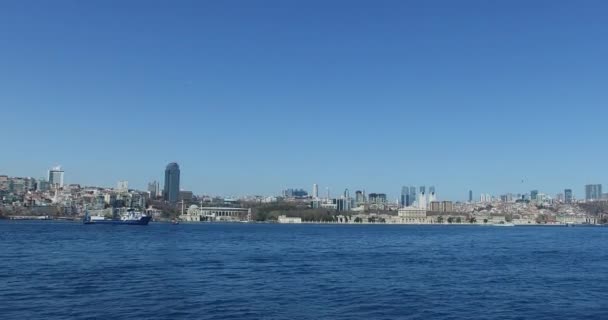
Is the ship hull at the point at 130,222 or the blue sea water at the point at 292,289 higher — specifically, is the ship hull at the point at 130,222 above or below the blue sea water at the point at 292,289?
below

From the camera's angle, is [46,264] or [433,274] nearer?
[433,274]

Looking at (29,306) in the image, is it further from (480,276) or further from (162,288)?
(480,276)

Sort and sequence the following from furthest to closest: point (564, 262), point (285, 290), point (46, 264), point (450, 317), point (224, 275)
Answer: point (564, 262)
point (46, 264)
point (224, 275)
point (285, 290)
point (450, 317)

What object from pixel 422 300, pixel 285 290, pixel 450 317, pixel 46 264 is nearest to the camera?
pixel 450 317

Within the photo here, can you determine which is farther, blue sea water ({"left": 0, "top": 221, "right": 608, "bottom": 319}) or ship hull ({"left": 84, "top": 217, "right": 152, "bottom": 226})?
ship hull ({"left": 84, "top": 217, "right": 152, "bottom": 226})

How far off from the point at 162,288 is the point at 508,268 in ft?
66.2

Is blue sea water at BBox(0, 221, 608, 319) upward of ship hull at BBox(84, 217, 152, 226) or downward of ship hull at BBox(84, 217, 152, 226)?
upward

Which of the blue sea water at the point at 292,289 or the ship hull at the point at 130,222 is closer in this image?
the blue sea water at the point at 292,289

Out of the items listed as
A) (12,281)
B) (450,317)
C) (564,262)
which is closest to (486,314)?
(450,317)

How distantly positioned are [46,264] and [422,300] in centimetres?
2110

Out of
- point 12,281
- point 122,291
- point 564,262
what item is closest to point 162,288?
point 122,291

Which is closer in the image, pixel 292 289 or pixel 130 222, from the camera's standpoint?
pixel 292 289

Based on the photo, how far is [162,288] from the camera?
23.5 metres

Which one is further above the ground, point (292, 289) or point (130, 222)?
point (292, 289)
